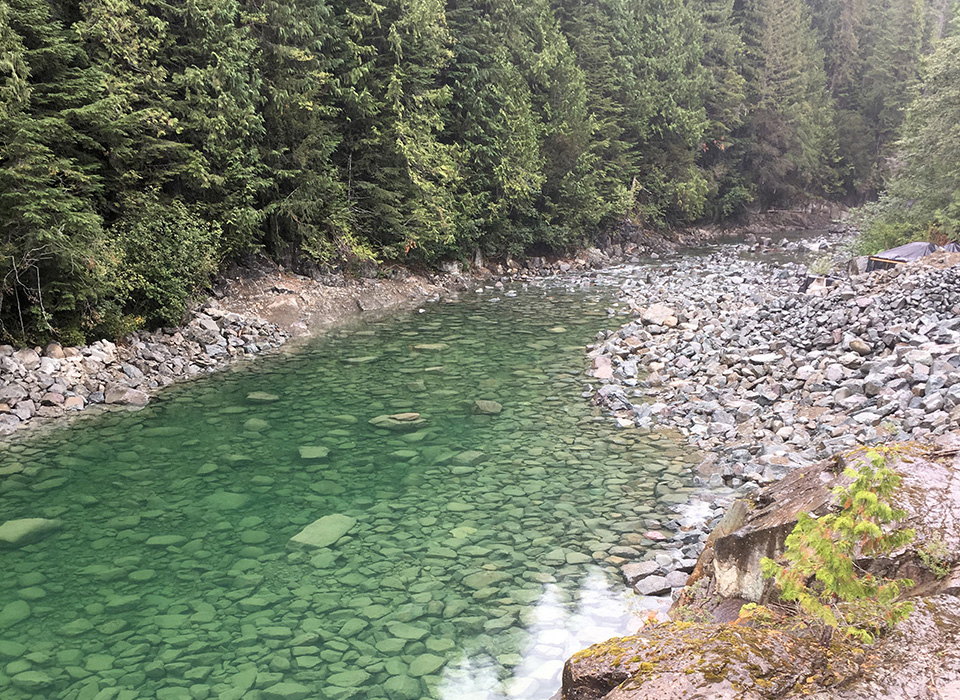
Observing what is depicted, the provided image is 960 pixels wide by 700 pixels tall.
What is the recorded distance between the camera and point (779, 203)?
51.4 metres

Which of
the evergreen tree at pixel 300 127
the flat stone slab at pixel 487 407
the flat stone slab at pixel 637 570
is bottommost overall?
the flat stone slab at pixel 487 407

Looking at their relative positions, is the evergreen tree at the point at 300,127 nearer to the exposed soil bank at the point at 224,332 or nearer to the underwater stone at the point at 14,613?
the exposed soil bank at the point at 224,332

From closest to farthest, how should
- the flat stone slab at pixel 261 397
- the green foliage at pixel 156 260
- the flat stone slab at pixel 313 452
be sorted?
the flat stone slab at pixel 313 452, the flat stone slab at pixel 261 397, the green foliage at pixel 156 260

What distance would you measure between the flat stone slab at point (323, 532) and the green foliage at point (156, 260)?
29.0 ft

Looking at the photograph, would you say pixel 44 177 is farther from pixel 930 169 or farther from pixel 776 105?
pixel 776 105

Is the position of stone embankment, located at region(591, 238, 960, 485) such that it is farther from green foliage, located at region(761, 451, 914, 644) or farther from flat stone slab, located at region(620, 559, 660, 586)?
green foliage, located at region(761, 451, 914, 644)

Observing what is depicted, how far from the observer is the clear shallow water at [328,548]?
556 centimetres

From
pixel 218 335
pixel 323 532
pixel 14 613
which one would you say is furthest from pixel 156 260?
pixel 14 613

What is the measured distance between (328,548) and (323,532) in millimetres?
389

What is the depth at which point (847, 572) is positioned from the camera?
129 inches

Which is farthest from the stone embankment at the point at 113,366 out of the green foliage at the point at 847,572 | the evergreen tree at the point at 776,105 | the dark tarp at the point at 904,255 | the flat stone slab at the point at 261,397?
the evergreen tree at the point at 776,105

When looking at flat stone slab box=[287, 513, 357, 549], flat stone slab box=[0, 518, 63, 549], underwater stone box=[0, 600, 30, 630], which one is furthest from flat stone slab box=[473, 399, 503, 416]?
underwater stone box=[0, 600, 30, 630]

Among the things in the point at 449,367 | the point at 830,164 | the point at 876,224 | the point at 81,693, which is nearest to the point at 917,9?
the point at 830,164

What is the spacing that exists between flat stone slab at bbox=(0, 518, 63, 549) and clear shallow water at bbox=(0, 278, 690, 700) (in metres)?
0.19
